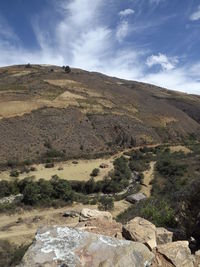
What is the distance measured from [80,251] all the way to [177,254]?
5.97ft

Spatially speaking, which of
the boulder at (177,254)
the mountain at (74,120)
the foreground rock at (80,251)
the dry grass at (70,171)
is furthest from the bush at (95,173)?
the foreground rock at (80,251)

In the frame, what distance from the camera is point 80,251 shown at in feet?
16.7

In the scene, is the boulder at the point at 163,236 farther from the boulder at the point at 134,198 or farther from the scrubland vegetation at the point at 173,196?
the boulder at the point at 134,198

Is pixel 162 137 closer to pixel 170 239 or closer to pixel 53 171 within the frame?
pixel 53 171

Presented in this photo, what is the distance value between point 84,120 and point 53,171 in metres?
21.8

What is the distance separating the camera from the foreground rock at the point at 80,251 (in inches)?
192

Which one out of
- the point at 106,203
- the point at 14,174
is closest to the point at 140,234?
the point at 106,203

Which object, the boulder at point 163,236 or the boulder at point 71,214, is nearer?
the boulder at point 163,236

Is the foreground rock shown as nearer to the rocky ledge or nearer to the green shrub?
the rocky ledge

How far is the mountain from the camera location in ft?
148

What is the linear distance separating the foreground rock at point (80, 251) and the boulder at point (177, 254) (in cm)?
39

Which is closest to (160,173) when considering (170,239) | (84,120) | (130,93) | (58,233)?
(84,120)

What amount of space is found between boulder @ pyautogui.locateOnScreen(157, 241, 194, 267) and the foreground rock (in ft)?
1.29

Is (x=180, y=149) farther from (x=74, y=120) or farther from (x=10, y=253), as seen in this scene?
(x=10, y=253)
